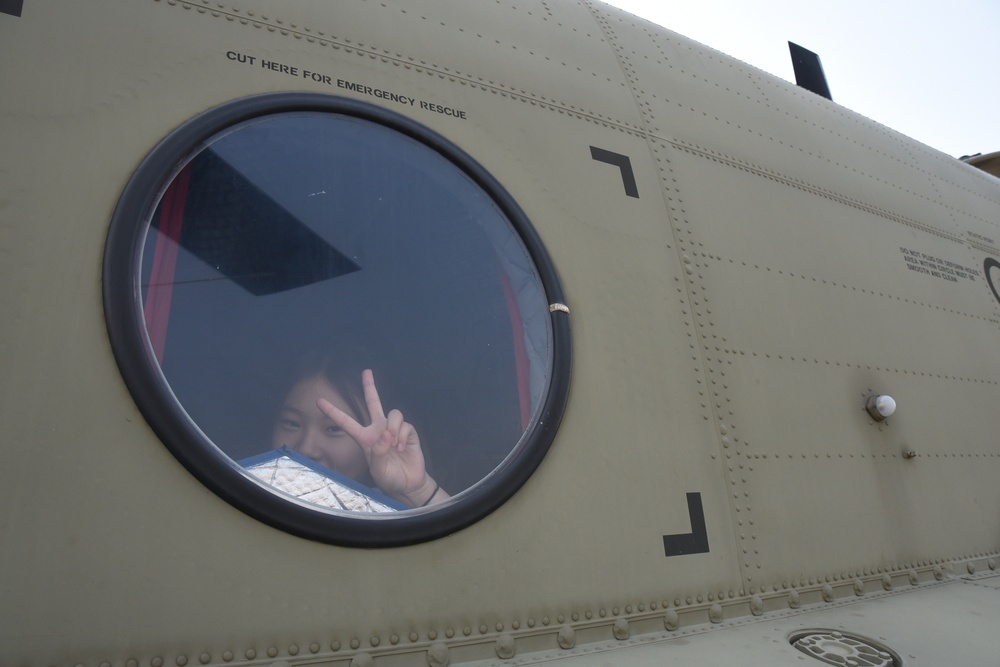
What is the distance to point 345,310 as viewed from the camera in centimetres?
174

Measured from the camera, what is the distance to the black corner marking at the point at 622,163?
2.40 meters

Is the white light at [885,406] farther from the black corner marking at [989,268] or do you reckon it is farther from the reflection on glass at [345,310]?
the black corner marking at [989,268]

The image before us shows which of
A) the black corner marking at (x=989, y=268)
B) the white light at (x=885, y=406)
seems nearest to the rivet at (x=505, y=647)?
the white light at (x=885, y=406)

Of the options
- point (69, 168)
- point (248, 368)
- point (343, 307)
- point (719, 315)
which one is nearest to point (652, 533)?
point (719, 315)

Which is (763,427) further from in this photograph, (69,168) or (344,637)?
(69,168)

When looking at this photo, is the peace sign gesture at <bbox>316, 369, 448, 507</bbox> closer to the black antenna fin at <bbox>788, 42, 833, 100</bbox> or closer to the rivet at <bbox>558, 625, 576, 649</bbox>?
the rivet at <bbox>558, 625, 576, 649</bbox>

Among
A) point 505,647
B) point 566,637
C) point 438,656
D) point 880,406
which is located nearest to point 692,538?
point 566,637

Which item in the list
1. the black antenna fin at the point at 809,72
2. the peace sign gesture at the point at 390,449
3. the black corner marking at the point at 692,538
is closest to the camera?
the peace sign gesture at the point at 390,449

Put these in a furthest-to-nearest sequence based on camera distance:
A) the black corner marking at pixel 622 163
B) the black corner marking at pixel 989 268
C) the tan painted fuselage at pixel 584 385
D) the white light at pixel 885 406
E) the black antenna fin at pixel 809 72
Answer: the black antenna fin at pixel 809 72
the black corner marking at pixel 989 268
the white light at pixel 885 406
the black corner marking at pixel 622 163
the tan painted fuselage at pixel 584 385

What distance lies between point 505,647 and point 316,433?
2.20 ft

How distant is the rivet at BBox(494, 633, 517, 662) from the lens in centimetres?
156

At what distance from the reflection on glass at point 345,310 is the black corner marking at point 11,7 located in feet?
1.65

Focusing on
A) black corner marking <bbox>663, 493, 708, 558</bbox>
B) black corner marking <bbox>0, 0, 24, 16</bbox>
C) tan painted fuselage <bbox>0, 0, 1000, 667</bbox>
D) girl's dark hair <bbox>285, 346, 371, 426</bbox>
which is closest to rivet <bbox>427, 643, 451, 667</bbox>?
tan painted fuselage <bbox>0, 0, 1000, 667</bbox>

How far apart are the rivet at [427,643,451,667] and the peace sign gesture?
1.05ft
